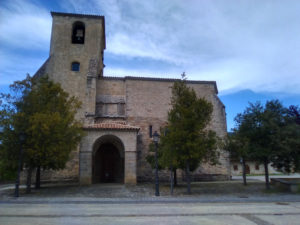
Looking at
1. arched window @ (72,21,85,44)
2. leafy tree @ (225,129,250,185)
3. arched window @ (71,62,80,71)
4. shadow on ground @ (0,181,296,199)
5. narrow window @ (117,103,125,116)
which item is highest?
arched window @ (72,21,85,44)

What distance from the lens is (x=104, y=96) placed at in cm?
2356

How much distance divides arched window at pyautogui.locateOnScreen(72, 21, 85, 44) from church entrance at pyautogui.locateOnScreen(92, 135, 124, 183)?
39.9ft

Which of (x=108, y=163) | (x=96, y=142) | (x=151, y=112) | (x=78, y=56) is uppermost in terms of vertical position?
(x=78, y=56)

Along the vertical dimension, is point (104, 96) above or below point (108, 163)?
above

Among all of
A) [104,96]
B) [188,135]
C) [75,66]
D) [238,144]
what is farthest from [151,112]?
[188,135]

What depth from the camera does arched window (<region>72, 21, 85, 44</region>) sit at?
25.1 meters

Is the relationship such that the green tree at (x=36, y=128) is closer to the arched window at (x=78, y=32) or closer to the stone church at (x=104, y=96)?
the stone church at (x=104, y=96)

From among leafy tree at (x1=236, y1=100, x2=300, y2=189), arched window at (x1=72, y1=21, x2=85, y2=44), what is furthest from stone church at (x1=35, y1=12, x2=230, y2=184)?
leafy tree at (x1=236, y1=100, x2=300, y2=189)

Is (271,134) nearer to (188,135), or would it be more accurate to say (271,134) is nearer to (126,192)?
(188,135)

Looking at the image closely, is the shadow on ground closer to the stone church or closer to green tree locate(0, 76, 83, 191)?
green tree locate(0, 76, 83, 191)

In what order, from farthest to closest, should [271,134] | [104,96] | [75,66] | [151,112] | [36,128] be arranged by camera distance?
[151,112] → [75,66] → [104,96] → [271,134] → [36,128]

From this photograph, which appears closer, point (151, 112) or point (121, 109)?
point (121, 109)

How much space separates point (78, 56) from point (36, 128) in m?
13.0

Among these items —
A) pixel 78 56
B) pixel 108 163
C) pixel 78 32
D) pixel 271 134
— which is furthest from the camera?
pixel 78 32
